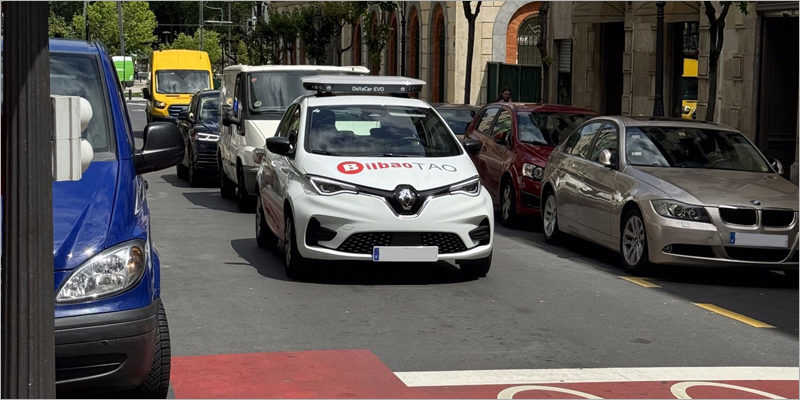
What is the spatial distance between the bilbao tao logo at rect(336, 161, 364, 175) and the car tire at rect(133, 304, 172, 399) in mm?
4412

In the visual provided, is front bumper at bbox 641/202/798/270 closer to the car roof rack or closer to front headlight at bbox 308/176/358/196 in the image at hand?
front headlight at bbox 308/176/358/196

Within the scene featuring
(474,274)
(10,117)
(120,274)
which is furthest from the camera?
(474,274)

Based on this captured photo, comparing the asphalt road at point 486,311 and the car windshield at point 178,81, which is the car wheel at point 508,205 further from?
the car windshield at point 178,81

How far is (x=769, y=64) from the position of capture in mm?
22719

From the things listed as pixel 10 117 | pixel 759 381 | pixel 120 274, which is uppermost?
pixel 10 117

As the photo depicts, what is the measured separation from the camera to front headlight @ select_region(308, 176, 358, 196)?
416 inches

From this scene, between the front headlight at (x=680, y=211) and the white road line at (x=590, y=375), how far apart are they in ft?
11.9

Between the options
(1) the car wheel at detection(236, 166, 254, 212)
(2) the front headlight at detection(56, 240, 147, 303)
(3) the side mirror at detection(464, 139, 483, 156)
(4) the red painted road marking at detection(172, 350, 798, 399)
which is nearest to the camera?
(2) the front headlight at detection(56, 240, 147, 303)

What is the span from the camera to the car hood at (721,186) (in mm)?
11250

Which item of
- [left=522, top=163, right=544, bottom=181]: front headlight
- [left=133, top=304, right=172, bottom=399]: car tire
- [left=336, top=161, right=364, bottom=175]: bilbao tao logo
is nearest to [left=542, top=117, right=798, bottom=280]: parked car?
[left=522, top=163, right=544, bottom=181]: front headlight

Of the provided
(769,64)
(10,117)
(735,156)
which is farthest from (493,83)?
(10,117)

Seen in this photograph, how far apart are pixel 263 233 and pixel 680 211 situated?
4.24 metres

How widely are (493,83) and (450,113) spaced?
19953mm

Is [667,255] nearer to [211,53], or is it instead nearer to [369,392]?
[369,392]
